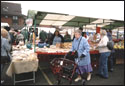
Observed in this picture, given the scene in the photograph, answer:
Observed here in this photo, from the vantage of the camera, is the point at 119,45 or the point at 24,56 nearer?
the point at 24,56

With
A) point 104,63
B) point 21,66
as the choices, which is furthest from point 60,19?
point 21,66

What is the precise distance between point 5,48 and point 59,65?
1.67m

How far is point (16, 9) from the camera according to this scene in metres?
31.4

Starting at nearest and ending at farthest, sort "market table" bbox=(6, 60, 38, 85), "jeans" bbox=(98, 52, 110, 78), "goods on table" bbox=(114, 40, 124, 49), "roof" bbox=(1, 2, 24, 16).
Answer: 1. "market table" bbox=(6, 60, 38, 85)
2. "jeans" bbox=(98, 52, 110, 78)
3. "goods on table" bbox=(114, 40, 124, 49)
4. "roof" bbox=(1, 2, 24, 16)

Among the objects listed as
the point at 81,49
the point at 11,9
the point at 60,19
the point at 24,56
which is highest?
the point at 11,9

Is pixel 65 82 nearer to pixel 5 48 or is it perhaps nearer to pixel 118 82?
pixel 118 82

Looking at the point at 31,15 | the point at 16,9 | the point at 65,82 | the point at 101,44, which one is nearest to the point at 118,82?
the point at 101,44

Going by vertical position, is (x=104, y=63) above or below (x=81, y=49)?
below

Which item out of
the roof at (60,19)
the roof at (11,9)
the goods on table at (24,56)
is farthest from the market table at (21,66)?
the roof at (11,9)

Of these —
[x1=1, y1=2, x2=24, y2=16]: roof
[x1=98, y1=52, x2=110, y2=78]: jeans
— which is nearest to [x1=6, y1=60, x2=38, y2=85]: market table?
[x1=98, y1=52, x2=110, y2=78]: jeans

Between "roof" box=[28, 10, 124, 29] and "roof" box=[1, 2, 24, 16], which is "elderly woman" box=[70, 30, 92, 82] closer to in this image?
"roof" box=[28, 10, 124, 29]

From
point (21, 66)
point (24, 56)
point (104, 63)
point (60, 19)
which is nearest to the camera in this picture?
point (21, 66)

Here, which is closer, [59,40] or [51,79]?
[51,79]

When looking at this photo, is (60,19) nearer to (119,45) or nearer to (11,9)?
(119,45)
